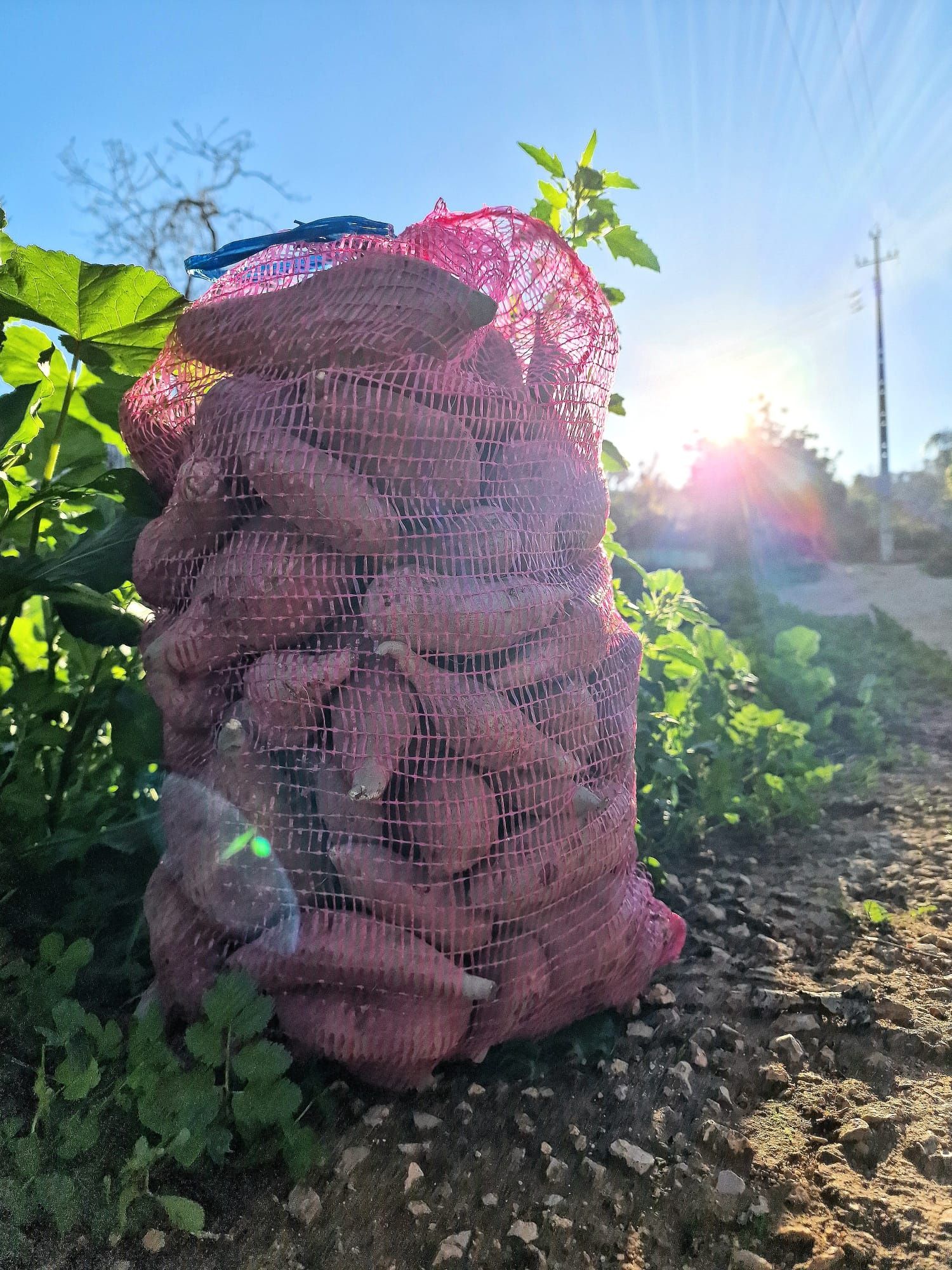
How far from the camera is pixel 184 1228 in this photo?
1.08 meters

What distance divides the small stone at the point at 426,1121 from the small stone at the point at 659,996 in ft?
1.64

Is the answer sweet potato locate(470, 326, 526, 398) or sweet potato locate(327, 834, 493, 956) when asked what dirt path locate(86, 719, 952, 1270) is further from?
sweet potato locate(470, 326, 526, 398)

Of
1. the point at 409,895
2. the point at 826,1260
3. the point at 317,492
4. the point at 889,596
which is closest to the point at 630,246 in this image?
the point at 317,492

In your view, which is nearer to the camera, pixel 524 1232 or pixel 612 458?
pixel 524 1232

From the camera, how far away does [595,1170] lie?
1.25 m

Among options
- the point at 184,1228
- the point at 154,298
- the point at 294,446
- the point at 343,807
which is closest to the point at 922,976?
the point at 343,807

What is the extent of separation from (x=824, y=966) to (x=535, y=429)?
123 cm

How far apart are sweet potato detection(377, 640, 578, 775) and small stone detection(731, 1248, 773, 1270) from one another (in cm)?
72

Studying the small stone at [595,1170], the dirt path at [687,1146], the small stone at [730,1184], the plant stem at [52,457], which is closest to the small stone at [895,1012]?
the dirt path at [687,1146]

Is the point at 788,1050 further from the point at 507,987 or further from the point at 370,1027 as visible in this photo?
the point at 370,1027

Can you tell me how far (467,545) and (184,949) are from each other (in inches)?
32.0

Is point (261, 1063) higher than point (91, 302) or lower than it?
lower

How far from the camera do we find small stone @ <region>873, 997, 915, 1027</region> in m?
1.56

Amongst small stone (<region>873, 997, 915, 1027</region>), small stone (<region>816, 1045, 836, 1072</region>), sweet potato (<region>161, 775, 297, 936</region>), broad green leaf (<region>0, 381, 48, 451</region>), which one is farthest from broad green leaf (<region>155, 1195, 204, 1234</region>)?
broad green leaf (<region>0, 381, 48, 451</region>)
